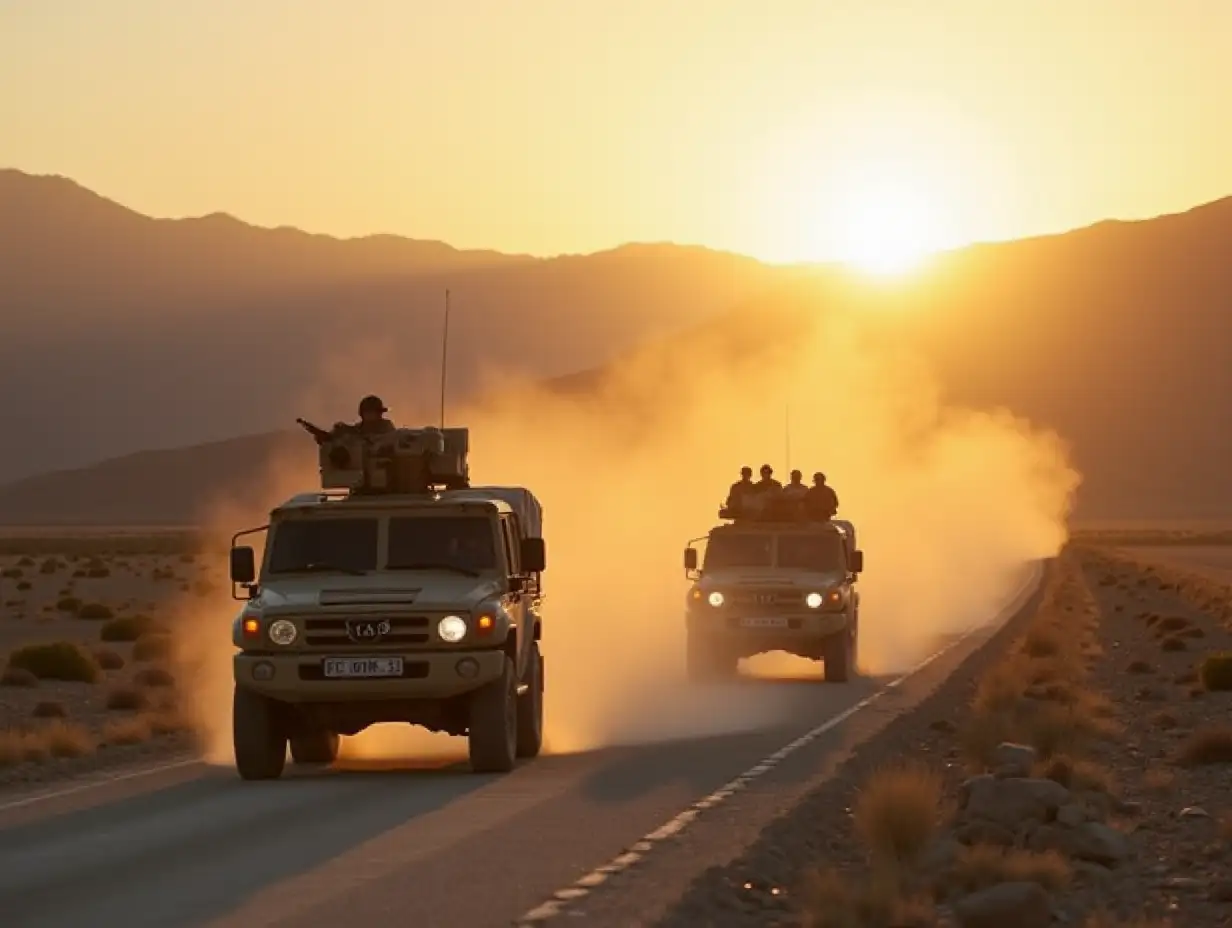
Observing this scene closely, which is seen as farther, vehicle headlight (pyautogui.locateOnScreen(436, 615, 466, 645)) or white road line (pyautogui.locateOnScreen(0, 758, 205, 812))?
vehicle headlight (pyautogui.locateOnScreen(436, 615, 466, 645))

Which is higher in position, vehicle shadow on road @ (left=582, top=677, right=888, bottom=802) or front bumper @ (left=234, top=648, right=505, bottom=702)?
front bumper @ (left=234, top=648, right=505, bottom=702)

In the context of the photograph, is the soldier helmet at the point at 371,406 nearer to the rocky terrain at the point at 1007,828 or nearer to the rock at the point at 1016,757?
the rocky terrain at the point at 1007,828

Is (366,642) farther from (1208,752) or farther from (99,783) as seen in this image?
(1208,752)

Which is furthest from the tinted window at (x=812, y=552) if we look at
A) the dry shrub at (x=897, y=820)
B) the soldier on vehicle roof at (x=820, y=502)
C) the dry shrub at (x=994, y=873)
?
the dry shrub at (x=994, y=873)

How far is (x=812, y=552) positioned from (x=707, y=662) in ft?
7.09

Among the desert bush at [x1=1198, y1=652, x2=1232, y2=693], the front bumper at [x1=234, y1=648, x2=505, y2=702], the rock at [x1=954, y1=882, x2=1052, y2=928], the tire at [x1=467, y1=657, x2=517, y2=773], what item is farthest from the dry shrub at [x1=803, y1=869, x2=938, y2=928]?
the desert bush at [x1=1198, y1=652, x2=1232, y2=693]

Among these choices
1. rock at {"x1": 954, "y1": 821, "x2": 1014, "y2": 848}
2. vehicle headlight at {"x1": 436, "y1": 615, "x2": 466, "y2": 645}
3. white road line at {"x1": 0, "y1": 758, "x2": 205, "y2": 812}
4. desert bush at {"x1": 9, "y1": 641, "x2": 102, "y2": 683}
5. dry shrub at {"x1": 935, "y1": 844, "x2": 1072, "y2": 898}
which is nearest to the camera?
dry shrub at {"x1": 935, "y1": 844, "x2": 1072, "y2": 898}

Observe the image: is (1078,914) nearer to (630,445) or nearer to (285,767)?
(285,767)

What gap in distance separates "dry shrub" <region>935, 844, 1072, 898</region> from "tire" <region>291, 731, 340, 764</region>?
9.59m

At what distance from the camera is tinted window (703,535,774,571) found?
35125 millimetres

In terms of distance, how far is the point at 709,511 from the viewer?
63906mm

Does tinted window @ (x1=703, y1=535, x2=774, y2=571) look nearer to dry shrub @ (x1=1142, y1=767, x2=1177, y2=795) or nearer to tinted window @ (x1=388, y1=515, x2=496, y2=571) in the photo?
dry shrub @ (x1=1142, y1=767, x2=1177, y2=795)

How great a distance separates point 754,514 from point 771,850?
20485 millimetres

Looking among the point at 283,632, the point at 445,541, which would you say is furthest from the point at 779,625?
the point at 283,632
